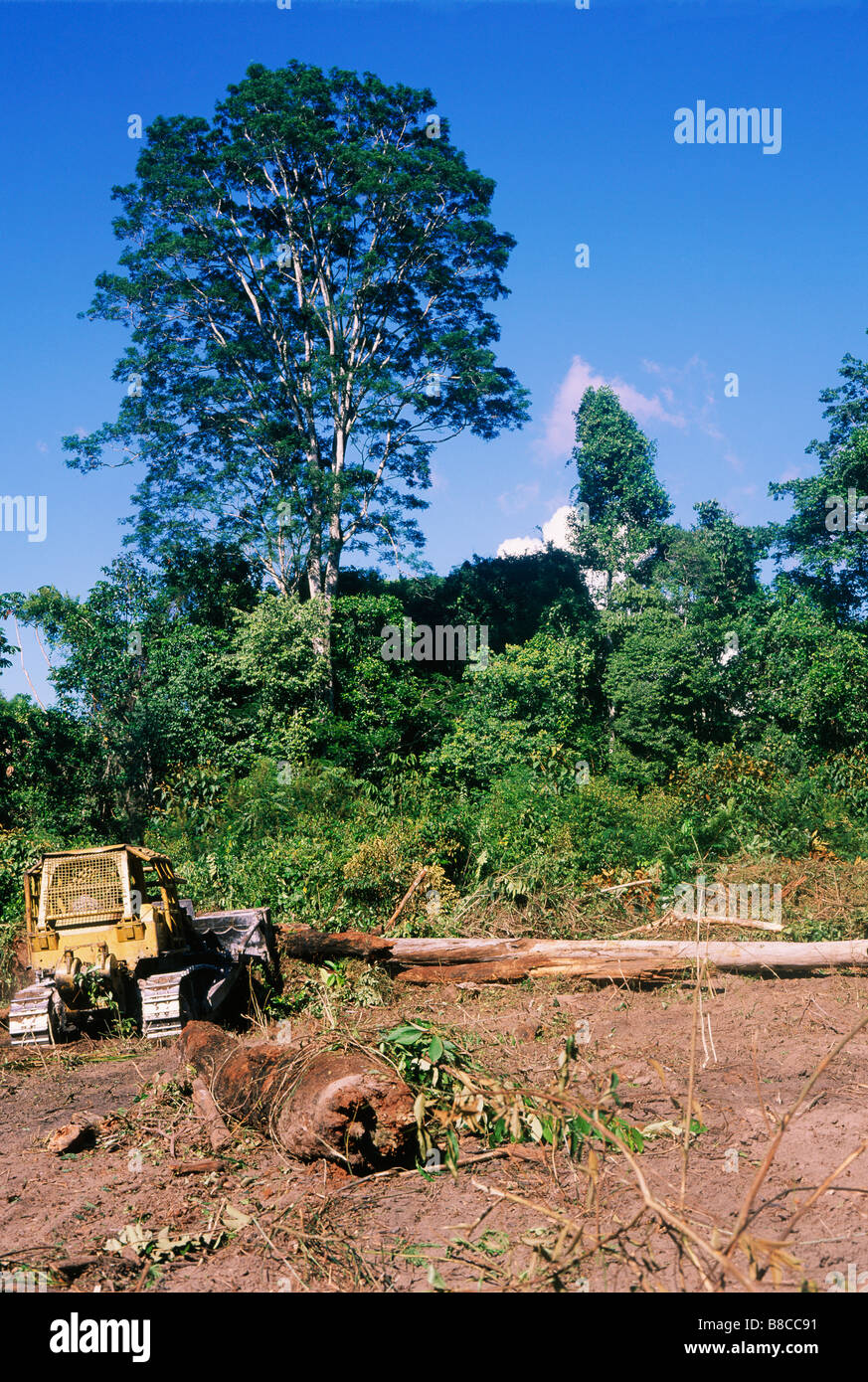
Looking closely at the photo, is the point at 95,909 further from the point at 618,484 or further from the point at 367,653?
the point at 618,484

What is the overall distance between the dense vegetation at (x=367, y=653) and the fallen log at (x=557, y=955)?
4.02m

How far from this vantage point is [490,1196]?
15.3 feet

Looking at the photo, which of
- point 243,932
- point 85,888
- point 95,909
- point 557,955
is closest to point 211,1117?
point 95,909

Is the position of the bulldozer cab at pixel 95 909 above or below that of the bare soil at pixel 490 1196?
above

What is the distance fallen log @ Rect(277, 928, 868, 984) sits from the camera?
9.47 meters

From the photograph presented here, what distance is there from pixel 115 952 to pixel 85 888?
832 millimetres

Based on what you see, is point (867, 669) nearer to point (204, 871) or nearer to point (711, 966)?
point (711, 966)

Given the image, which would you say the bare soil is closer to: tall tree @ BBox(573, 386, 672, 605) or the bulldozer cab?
the bulldozer cab

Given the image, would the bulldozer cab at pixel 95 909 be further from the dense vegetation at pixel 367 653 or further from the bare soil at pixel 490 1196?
the dense vegetation at pixel 367 653

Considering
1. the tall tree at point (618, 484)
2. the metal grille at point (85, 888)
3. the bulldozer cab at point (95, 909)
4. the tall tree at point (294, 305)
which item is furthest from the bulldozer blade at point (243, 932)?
the tall tree at point (618, 484)

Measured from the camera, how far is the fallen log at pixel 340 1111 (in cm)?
499
